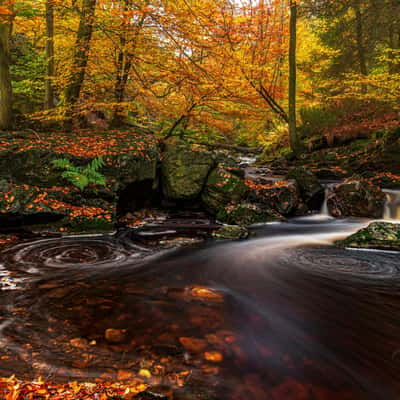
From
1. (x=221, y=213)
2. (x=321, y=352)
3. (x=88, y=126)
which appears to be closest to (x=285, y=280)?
(x=321, y=352)

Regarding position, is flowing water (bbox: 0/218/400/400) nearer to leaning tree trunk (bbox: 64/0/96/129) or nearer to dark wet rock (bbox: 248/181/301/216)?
dark wet rock (bbox: 248/181/301/216)

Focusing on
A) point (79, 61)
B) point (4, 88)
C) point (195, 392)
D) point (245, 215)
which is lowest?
point (195, 392)

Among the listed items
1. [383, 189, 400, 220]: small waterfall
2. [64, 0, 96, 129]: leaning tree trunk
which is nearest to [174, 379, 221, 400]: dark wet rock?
[383, 189, 400, 220]: small waterfall

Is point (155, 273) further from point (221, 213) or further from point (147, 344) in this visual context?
point (221, 213)

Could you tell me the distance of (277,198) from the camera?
786cm

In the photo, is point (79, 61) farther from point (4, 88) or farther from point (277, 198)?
point (277, 198)

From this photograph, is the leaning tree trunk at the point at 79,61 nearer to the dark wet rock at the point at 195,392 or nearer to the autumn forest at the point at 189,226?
the autumn forest at the point at 189,226

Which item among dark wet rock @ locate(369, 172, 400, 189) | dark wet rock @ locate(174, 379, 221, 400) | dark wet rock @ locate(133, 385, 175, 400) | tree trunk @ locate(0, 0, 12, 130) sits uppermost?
tree trunk @ locate(0, 0, 12, 130)

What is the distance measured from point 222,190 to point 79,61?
16.7ft

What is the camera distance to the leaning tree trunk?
7.27 m

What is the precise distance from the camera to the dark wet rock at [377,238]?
4.98 meters

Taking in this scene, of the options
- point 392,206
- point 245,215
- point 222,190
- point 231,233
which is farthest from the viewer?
point 222,190

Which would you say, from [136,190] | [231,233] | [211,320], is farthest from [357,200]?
[211,320]

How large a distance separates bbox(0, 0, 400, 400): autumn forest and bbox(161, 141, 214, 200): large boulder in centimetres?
4
